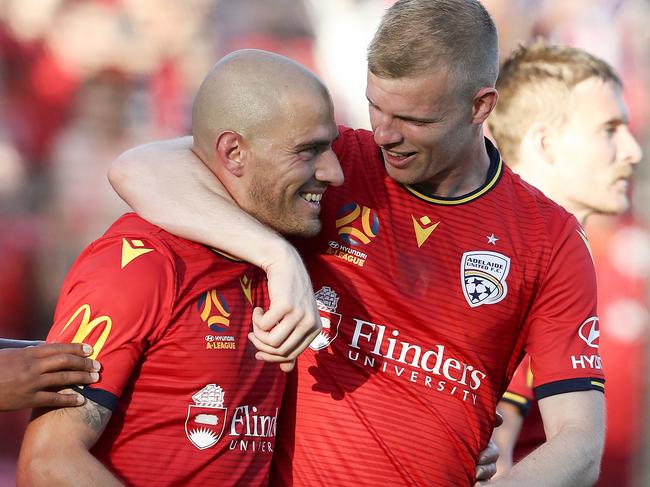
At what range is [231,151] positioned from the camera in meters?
3.21

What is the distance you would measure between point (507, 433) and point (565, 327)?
1.06 metres

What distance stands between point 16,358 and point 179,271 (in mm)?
493

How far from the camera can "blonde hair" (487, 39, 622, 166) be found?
481 centimetres

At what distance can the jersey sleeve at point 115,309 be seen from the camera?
2809 mm

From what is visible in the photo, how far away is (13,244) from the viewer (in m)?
5.66

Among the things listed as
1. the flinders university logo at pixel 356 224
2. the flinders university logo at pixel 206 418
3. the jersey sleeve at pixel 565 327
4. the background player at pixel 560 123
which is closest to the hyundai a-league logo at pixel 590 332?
the jersey sleeve at pixel 565 327

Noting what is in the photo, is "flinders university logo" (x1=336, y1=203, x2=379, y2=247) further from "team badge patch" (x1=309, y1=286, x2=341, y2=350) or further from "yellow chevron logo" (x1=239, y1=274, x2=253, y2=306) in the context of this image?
"yellow chevron logo" (x1=239, y1=274, x2=253, y2=306)

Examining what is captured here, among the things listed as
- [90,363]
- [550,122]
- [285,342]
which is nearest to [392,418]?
[285,342]

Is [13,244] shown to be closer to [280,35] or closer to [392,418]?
[280,35]

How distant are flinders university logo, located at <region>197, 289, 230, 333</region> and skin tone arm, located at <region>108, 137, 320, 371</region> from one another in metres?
0.15

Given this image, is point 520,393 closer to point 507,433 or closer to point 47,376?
point 507,433

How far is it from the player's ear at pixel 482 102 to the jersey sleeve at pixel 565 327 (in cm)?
45

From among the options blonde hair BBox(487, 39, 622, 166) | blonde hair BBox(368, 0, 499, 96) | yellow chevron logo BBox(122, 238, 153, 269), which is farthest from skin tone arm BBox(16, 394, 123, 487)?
blonde hair BBox(487, 39, 622, 166)

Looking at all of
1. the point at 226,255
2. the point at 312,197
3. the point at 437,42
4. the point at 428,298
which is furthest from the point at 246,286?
the point at 437,42
